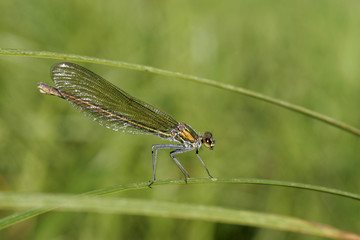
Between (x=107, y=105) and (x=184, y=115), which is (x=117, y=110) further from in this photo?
(x=184, y=115)

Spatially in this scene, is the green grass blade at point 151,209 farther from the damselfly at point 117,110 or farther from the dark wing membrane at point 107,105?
the dark wing membrane at point 107,105

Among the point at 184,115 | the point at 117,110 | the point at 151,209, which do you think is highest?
the point at 184,115

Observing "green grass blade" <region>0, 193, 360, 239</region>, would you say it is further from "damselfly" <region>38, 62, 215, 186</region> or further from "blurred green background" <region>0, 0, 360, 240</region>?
"blurred green background" <region>0, 0, 360, 240</region>

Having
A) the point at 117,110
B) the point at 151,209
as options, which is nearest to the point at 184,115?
the point at 117,110

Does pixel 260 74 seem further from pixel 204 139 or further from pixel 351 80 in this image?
pixel 204 139

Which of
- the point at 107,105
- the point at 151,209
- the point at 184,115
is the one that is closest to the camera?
the point at 151,209

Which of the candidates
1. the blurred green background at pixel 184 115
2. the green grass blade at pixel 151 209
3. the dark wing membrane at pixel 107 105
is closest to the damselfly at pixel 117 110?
the dark wing membrane at pixel 107 105

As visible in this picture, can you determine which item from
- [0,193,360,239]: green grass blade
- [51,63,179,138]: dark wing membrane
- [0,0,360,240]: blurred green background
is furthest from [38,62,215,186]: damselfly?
[0,193,360,239]: green grass blade

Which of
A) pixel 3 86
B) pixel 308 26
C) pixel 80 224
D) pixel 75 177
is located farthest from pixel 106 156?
pixel 308 26
